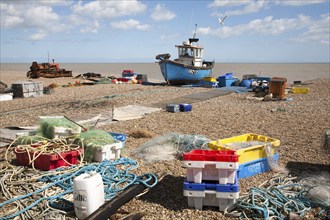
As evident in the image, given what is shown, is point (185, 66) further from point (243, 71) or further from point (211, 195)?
point (243, 71)

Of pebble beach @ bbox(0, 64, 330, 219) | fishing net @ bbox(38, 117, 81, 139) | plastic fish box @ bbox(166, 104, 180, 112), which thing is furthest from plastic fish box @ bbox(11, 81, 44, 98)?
fishing net @ bbox(38, 117, 81, 139)

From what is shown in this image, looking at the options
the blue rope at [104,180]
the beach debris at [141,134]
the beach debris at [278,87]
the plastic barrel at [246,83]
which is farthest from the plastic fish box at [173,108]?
the plastic barrel at [246,83]

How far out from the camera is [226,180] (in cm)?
362

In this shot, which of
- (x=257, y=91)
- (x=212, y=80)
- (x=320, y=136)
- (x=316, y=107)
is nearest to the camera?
(x=320, y=136)

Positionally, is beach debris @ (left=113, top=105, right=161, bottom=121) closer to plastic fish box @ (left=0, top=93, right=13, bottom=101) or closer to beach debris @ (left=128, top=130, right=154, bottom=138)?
beach debris @ (left=128, top=130, right=154, bottom=138)

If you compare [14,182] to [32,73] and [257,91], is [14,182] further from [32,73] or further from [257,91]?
[32,73]

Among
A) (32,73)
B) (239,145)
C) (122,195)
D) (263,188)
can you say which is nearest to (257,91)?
(239,145)

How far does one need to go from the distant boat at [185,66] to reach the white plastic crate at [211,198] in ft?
52.2

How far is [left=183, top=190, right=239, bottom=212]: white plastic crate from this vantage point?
3578 mm

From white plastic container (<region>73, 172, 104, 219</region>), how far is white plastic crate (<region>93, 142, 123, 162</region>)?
161 cm

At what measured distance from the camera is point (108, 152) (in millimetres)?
5141

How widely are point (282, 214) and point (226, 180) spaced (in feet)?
2.31

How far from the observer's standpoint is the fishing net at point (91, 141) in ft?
16.7

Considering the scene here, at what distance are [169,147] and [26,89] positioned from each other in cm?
1067
